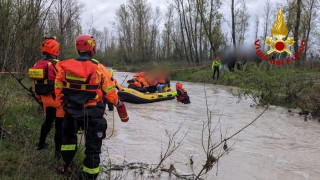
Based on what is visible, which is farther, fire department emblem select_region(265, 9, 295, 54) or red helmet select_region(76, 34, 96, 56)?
fire department emblem select_region(265, 9, 295, 54)

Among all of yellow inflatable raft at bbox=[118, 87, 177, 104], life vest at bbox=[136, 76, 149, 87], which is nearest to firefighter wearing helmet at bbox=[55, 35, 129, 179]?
yellow inflatable raft at bbox=[118, 87, 177, 104]

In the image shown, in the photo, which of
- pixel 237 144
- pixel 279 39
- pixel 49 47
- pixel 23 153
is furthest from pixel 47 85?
pixel 279 39

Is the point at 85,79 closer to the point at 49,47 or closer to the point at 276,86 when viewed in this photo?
the point at 49,47

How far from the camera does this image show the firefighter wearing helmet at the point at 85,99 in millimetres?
3109

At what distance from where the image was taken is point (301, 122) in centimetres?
834

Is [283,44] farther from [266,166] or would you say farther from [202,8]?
[202,8]

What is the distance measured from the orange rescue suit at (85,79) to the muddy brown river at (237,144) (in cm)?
67

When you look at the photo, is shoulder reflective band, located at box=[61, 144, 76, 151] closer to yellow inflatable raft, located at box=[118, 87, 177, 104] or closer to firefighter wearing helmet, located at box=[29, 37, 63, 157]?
firefighter wearing helmet, located at box=[29, 37, 63, 157]

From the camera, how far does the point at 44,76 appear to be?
3.95m

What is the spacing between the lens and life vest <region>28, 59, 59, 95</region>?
393 centimetres

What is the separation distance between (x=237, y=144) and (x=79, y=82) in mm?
4023

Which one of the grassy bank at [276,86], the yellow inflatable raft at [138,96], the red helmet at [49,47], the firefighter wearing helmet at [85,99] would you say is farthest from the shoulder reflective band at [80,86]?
the grassy bank at [276,86]

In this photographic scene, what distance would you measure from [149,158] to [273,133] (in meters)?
3.73

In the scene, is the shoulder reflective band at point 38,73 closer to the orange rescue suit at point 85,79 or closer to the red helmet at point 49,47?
the red helmet at point 49,47
